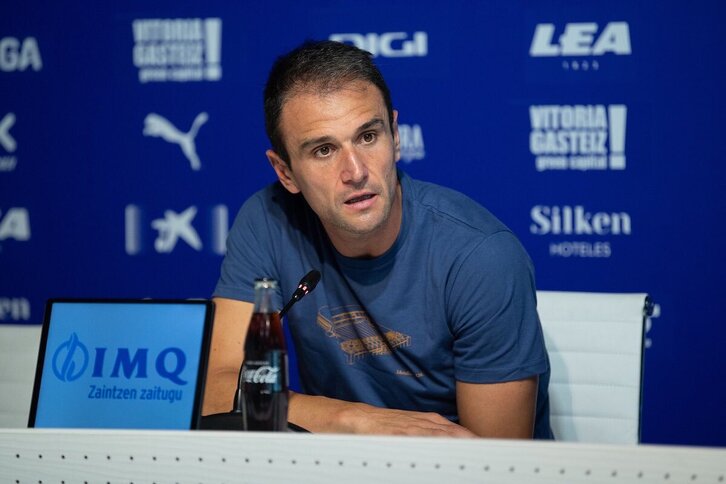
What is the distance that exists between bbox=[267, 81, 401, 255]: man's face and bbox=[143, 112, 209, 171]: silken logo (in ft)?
5.41

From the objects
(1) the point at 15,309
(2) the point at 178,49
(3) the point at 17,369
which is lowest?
(1) the point at 15,309

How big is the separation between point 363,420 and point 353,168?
1.49ft

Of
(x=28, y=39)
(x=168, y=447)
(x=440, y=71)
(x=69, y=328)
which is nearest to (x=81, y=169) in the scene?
(x=28, y=39)

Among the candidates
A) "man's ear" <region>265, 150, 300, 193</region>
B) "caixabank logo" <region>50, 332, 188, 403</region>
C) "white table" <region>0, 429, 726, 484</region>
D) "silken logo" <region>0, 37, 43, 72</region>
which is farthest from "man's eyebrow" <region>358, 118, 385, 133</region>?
"silken logo" <region>0, 37, 43, 72</region>

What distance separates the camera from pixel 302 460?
107 centimetres

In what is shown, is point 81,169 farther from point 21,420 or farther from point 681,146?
point 681,146

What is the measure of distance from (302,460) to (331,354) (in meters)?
0.84

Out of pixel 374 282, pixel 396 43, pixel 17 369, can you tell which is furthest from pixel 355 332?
pixel 396 43

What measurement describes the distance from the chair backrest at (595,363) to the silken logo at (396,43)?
144cm

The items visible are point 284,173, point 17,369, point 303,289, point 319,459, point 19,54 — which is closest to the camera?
point 319,459

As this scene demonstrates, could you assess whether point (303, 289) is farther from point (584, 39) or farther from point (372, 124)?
point (584, 39)

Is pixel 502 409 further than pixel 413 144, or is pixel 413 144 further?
pixel 413 144

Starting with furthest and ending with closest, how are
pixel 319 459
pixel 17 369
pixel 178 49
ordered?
1. pixel 178 49
2. pixel 17 369
3. pixel 319 459

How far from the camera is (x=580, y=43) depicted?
3102mm
